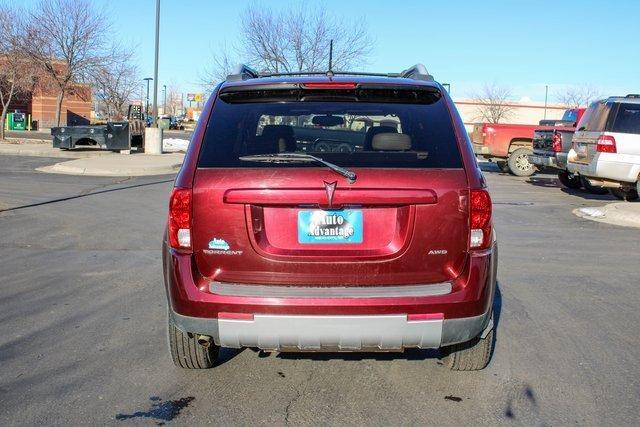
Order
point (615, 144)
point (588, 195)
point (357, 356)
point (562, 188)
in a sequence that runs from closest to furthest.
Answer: point (357, 356) → point (615, 144) → point (588, 195) → point (562, 188)

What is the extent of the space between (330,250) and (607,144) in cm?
1112

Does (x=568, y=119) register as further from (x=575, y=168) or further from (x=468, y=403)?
(x=468, y=403)

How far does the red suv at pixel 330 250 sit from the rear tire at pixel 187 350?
14.1 inches

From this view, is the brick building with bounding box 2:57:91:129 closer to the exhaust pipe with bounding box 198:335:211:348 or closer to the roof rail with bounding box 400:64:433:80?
the roof rail with bounding box 400:64:433:80

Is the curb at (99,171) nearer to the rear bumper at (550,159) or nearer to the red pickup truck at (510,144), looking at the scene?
the red pickup truck at (510,144)

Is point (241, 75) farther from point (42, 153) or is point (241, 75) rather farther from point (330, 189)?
point (42, 153)

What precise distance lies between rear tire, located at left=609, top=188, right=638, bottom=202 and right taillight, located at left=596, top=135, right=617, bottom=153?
173cm

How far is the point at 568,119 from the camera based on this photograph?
2348 centimetres

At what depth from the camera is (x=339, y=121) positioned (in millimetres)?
4508

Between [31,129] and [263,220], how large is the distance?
52722mm

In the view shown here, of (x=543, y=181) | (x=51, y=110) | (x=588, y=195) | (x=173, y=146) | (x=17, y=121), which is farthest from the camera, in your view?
(x=51, y=110)

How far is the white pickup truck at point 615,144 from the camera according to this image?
13.1 m

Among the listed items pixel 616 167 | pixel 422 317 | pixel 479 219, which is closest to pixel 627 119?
pixel 616 167

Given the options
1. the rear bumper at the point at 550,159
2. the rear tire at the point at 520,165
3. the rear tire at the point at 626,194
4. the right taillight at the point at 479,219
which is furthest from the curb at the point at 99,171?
the right taillight at the point at 479,219
